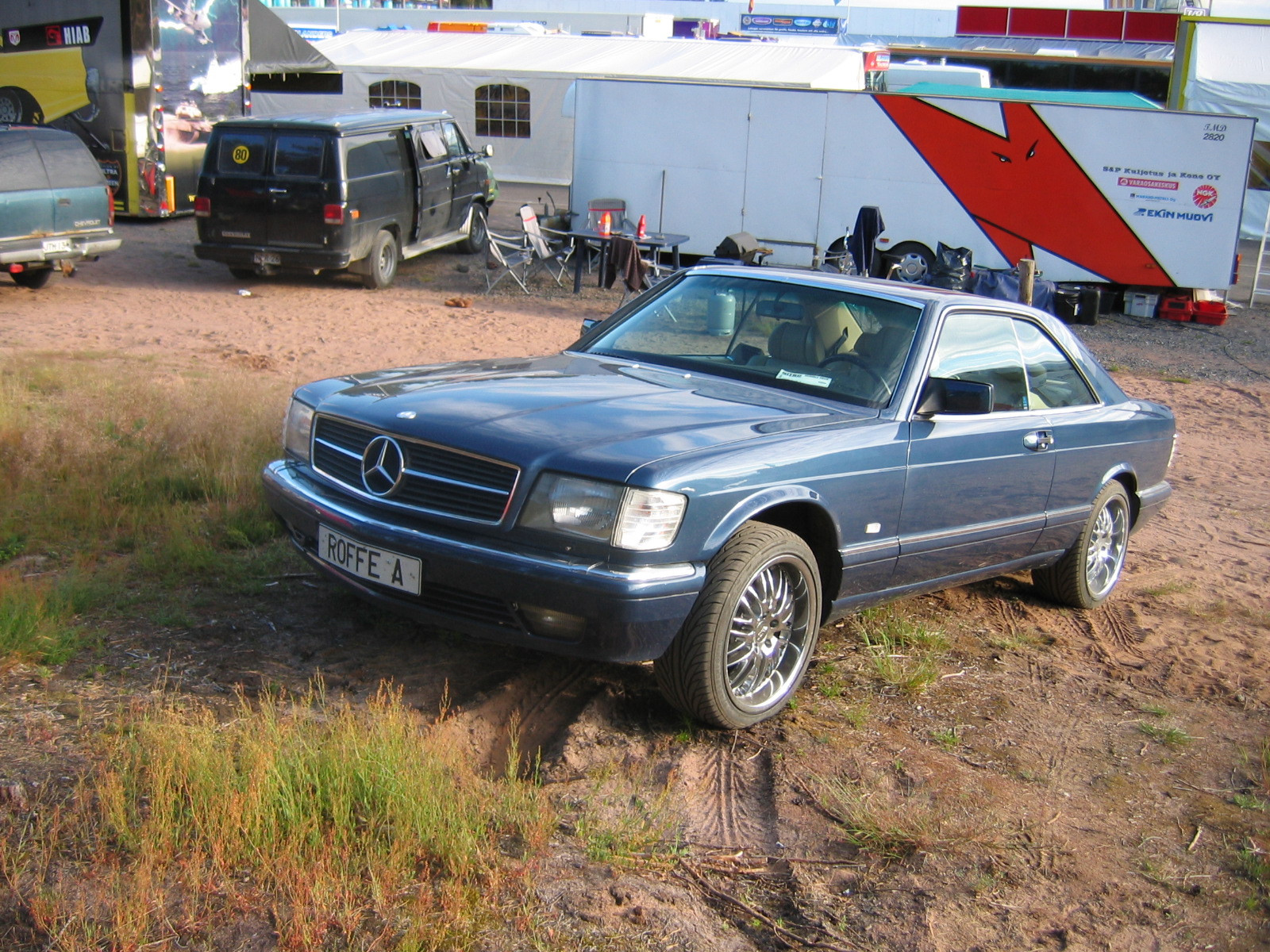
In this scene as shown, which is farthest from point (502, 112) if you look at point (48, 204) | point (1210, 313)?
point (1210, 313)

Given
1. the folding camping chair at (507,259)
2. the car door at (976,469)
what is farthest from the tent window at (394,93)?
the car door at (976,469)

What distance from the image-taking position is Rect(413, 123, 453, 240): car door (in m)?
15.2

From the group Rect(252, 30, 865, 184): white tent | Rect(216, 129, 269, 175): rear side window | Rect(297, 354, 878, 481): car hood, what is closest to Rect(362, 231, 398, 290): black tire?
Rect(216, 129, 269, 175): rear side window

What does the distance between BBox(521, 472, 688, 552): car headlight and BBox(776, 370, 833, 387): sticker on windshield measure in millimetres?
1316

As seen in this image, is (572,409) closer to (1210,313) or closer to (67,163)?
(67,163)

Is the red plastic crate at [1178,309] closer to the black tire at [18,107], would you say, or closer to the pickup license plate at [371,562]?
the pickup license plate at [371,562]

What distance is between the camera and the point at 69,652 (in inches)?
163

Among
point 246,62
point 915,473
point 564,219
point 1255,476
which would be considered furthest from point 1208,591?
point 246,62

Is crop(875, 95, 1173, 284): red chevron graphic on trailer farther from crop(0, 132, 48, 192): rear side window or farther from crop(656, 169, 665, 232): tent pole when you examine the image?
crop(0, 132, 48, 192): rear side window

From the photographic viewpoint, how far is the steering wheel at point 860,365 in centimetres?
463

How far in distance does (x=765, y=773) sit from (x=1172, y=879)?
1.23 meters

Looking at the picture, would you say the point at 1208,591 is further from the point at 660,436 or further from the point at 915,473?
the point at 660,436

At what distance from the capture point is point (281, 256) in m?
13.9

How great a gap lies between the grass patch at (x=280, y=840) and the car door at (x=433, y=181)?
12663 mm
